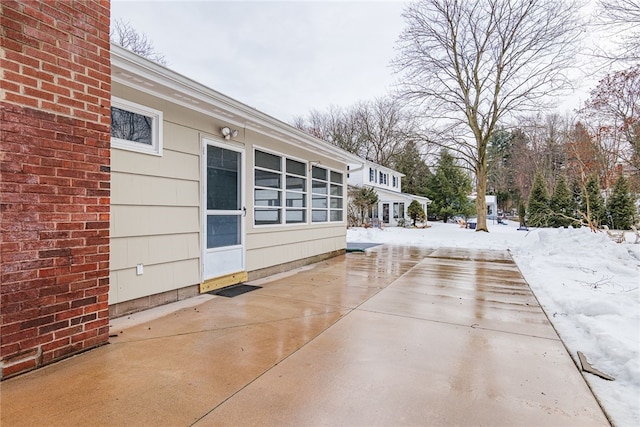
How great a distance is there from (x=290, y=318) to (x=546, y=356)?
7.78 ft

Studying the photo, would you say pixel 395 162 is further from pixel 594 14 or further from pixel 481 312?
pixel 481 312

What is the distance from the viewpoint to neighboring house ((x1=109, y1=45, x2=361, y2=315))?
3.56 metres

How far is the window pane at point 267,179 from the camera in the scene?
5.69m

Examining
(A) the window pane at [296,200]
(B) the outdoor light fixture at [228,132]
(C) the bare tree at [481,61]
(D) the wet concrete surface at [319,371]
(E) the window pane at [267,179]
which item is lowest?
(D) the wet concrete surface at [319,371]

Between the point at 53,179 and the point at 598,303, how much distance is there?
5.26 metres

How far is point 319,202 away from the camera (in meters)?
7.86

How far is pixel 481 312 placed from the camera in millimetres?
3928

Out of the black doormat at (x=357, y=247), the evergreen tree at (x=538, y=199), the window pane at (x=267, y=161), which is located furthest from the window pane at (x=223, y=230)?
the evergreen tree at (x=538, y=199)

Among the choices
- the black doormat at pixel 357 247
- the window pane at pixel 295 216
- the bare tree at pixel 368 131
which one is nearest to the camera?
the window pane at pixel 295 216

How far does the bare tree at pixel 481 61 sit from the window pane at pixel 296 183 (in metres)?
11.8

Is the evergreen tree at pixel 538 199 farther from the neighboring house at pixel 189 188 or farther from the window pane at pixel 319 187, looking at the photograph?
the neighboring house at pixel 189 188

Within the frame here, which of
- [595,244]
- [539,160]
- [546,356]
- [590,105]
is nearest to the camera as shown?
[546,356]

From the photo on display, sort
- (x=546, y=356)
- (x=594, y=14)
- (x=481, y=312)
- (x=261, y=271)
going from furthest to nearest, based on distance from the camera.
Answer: (x=594, y=14), (x=261, y=271), (x=481, y=312), (x=546, y=356)

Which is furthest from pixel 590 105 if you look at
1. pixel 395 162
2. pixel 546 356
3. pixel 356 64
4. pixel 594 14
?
pixel 395 162
